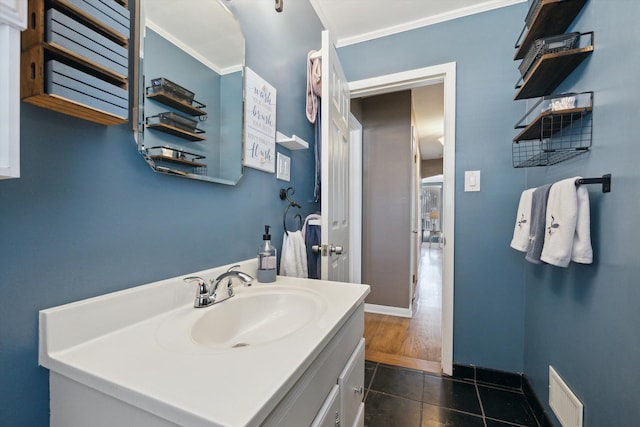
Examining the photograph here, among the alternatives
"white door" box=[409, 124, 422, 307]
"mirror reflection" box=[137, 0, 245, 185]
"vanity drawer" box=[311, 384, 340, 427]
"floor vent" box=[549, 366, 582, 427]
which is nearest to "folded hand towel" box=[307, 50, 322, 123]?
"mirror reflection" box=[137, 0, 245, 185]

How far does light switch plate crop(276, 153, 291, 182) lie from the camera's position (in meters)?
1.41

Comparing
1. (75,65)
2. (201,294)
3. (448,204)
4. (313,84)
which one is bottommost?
(201,294)

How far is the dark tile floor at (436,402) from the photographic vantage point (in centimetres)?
139

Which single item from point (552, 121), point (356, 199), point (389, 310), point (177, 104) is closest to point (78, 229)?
point (177, 104)

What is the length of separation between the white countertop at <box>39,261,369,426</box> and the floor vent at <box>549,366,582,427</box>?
3.41ft

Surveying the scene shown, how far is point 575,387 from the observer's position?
1059 mm

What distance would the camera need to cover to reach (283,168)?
57.1 inches

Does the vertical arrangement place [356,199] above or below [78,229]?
above

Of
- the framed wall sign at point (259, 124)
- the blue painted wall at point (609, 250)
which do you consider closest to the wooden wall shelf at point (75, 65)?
the framed wall sign at point (259, 124)

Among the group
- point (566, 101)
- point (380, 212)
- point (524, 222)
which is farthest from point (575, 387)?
point (380, 212)

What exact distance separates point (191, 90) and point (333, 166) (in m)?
0.78

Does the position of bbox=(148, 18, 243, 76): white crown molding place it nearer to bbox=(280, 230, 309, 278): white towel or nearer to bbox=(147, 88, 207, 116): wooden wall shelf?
bbox=(147, 88, 207, 116): wooden wall shelf

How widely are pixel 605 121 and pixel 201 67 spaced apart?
1.41 meters

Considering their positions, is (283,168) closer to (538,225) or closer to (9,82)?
(9,82)
